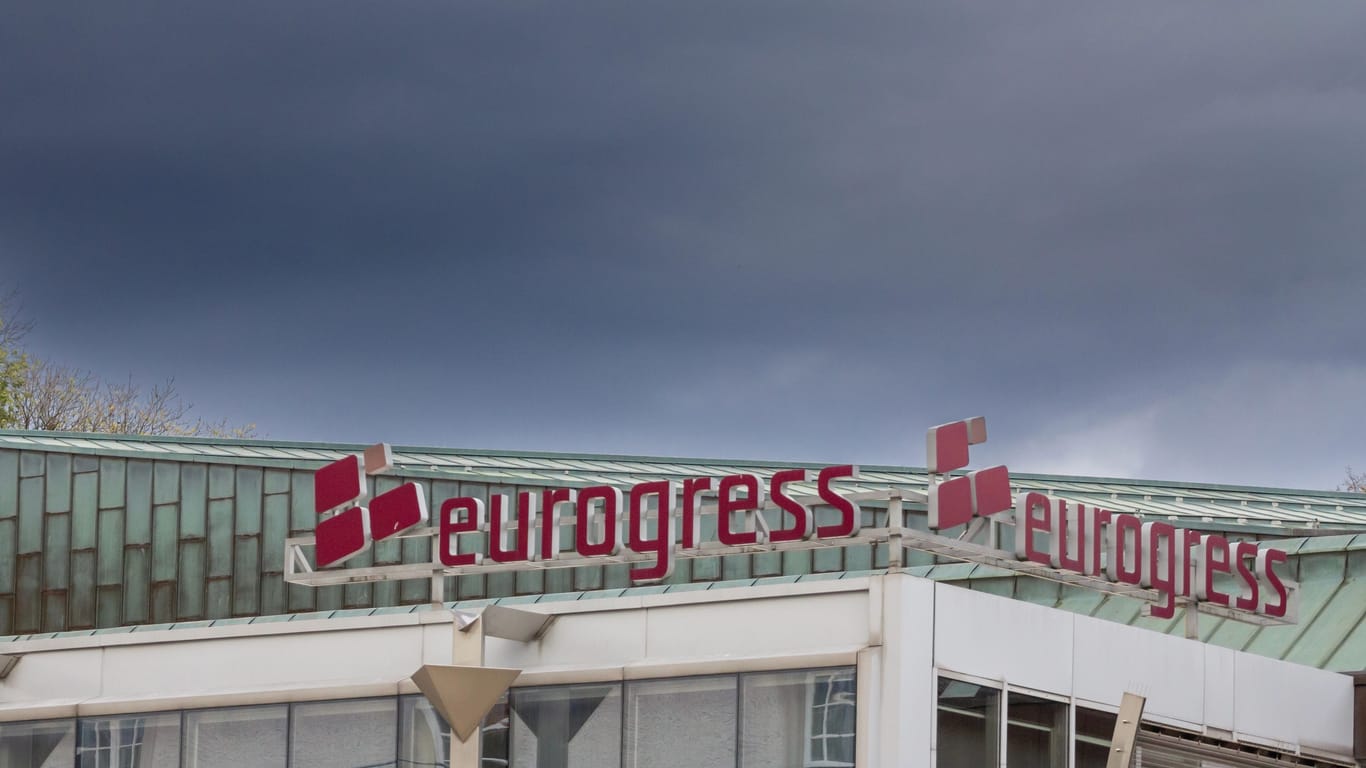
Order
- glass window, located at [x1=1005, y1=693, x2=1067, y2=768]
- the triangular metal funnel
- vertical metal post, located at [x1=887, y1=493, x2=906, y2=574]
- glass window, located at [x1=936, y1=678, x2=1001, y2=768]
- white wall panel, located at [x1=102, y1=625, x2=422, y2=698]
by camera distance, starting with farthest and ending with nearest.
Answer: white wall panel, located at [x1=102, y1=625, x2=422, y2=698]
the triangular metal funnel
glass window, located at [x1=1005, y1=693, x2=1067, y2=768]
vertical metal post, located at [x1=887, y1=493, x2=906, y2=574]
glass window, located at [x1=936, y1=678, x2=1001, y2=768]

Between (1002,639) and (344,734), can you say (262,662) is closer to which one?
(344,734)

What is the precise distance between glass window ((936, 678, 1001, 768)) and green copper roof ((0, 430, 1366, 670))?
75.6 feet

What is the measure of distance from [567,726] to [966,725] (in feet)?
19.4

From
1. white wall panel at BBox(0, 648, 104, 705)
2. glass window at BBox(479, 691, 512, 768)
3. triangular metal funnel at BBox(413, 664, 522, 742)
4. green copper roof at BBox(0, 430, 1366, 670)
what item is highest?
green copper roof at BBox(0, 430, 1366, 670)

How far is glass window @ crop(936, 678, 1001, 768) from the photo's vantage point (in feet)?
90.4

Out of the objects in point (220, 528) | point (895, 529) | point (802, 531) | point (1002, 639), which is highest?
point (220, 528)

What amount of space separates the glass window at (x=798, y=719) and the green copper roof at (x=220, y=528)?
2344 centimetres

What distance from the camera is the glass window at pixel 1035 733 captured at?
28688 mm

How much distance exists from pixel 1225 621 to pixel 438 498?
22629 mm

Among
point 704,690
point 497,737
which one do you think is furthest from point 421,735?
point 704,690

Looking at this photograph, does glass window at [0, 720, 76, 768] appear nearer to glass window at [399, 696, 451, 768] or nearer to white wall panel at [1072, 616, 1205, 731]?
glass window at [399, 696, 451, 768]

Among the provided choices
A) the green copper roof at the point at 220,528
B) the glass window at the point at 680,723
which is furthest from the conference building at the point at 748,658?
the green copper roof at the point at 220,528

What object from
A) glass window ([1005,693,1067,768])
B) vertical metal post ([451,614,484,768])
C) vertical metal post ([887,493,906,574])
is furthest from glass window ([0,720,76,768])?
glass window ([1005,693,1067,768])

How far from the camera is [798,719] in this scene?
27.6m
